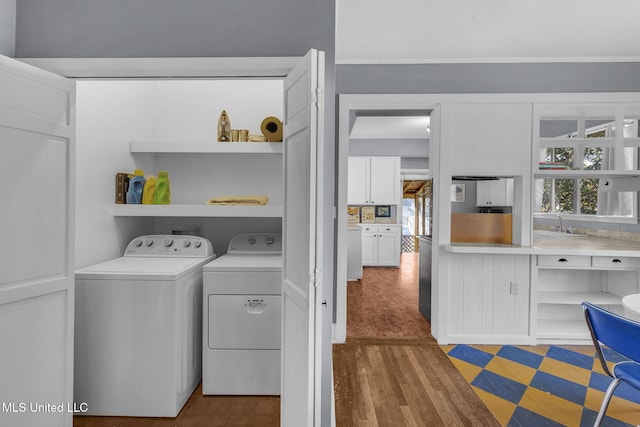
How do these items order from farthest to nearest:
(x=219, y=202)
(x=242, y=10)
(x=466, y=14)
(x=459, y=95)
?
(x=459, y=95) → (x=219, y=202) → (x=466, y=14) → (x=242, y=10)

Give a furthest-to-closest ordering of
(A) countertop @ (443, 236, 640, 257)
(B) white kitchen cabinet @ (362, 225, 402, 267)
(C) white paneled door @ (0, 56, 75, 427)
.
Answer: (B) white kitchen cabinet @ (362, 225, 402, 267) < (A) countertop @ (443, 236, 640, 257) < (C) white paneled door @ (0, 56, 75, 427)

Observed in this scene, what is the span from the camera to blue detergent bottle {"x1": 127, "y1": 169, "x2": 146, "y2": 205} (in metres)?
2.72

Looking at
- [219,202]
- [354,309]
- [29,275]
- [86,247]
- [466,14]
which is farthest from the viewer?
[354,309]

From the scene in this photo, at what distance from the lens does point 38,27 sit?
1.87 metres

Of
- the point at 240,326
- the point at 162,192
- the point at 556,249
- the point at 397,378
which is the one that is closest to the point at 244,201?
the point at 162,192

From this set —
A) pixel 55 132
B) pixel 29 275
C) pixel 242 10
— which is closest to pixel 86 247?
Result: pixel 29 275

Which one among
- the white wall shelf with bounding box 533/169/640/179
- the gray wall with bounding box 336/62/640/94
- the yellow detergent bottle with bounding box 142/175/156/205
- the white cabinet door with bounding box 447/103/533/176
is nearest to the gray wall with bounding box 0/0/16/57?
the yellow detergent bottle with bounding box 142/175/156/205

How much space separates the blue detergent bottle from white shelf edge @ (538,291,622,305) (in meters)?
3.62

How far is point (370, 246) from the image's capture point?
23.2 feet

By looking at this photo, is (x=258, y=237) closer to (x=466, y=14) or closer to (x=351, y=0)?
(x=351, y=0)

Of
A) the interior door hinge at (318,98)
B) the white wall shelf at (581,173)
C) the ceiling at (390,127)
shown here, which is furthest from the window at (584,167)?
the interior door hinge at (318,98)

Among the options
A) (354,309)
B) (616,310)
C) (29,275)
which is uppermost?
(29,275)

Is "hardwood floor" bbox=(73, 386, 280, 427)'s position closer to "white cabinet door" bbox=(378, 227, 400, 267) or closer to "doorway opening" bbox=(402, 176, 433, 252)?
"white cabinet door" bbox=(378, 227, 400, 267)

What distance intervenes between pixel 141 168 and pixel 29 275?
146cm
